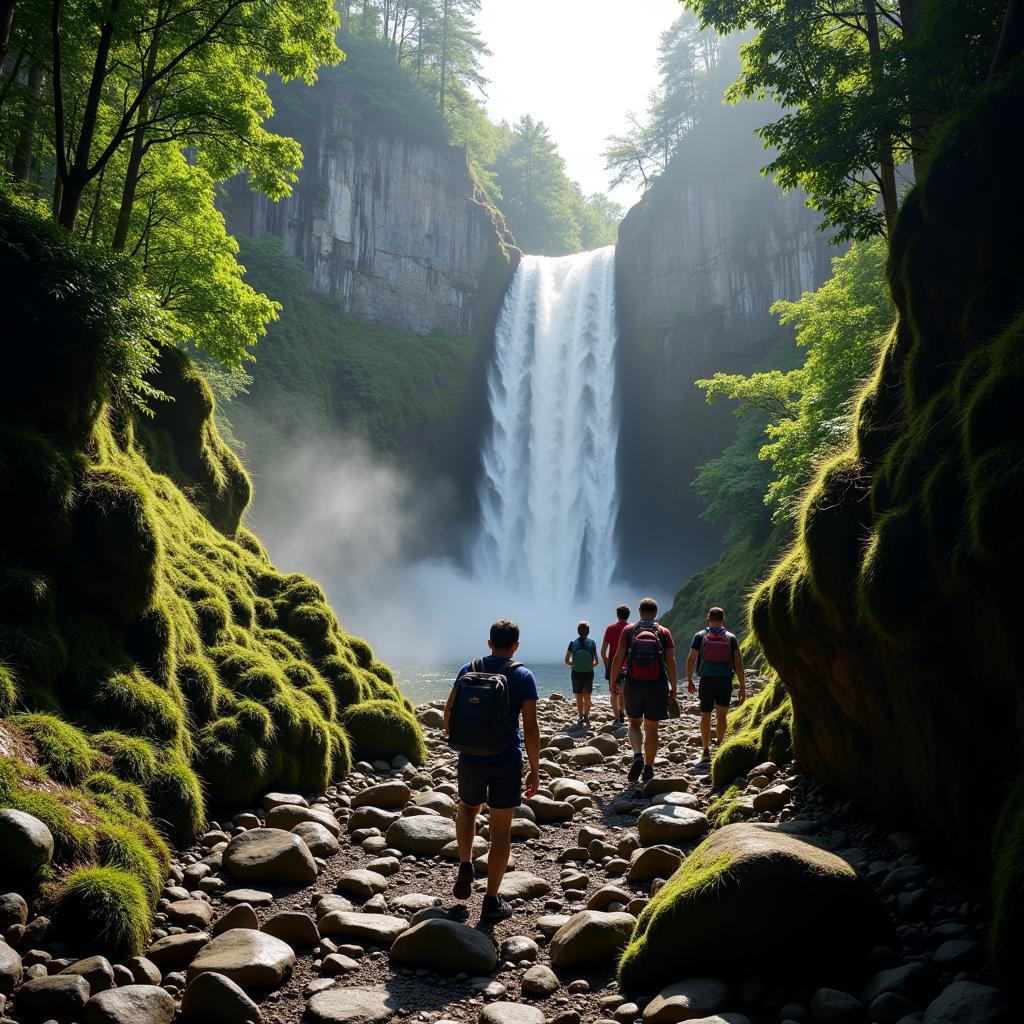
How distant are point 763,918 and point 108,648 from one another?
5.60 metres

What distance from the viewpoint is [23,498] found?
633cm

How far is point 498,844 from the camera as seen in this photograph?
5055 millimetres

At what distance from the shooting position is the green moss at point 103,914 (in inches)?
158

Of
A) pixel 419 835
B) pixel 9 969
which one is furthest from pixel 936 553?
pixel 9 969

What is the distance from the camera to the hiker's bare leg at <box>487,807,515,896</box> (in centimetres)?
500

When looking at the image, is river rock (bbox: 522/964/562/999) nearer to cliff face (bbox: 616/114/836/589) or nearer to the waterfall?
the waterfall

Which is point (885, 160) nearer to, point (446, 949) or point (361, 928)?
point (446, 949)

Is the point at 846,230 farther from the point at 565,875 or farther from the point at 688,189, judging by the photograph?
the point at 688,189

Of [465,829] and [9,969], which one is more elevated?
[465,829]

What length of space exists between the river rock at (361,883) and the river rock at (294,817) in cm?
113

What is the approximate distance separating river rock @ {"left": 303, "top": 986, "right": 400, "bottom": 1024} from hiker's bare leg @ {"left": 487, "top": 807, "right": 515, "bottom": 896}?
3.71ft

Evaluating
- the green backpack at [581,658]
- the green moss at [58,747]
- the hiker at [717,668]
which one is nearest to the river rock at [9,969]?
the green moss at [58,747]

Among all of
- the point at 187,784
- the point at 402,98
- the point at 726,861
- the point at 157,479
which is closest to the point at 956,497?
the point at 726,861

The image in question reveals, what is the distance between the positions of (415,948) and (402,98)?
2261 inches
